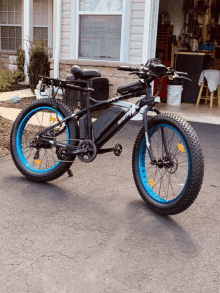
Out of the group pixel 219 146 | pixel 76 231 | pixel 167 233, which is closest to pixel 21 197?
pixel 76 231

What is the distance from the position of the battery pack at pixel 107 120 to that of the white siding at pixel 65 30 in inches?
181

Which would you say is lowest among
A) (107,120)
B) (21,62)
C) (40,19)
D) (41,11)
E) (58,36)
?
(107,120)

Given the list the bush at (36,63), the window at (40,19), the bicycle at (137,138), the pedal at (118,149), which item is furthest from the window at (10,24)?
the pedal at (118,149)

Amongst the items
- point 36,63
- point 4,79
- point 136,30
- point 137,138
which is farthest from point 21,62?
point 137,138

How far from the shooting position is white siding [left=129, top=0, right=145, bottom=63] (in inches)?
254

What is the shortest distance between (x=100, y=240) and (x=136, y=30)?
505cm

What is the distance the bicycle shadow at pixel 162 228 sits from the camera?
7.71 ft

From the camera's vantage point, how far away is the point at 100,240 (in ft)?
7.75

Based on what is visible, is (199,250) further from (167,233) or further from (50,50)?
(50,50)

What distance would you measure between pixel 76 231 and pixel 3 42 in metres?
11.3

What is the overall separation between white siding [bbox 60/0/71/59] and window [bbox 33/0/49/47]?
4488 millimetres

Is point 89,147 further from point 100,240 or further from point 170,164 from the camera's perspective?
point 100,240

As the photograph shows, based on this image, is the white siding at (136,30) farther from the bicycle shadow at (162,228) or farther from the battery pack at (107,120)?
the bicycle shadow at (162,228)

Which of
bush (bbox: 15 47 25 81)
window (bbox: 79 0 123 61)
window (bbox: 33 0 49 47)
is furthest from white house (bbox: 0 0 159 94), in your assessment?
window (bbox: 33 0 49 47)
